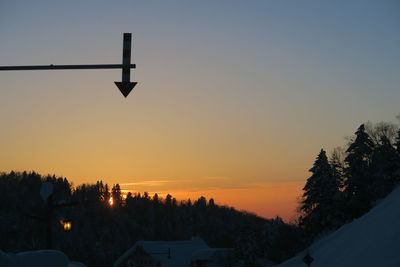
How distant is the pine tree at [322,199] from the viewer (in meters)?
56.2

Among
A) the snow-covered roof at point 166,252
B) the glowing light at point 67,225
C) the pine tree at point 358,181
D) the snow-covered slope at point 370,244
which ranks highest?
the pine tree at point 358,181

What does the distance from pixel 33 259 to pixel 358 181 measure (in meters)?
48.4

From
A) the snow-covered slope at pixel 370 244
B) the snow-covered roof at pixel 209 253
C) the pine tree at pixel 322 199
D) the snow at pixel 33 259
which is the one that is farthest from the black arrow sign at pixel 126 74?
the snow-covered roof at pixel 209 253

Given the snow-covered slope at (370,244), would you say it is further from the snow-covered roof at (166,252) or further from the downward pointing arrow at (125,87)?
the snow-covered roof at (166,252)

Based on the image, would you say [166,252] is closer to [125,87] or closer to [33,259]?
[33,259]

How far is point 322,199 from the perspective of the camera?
56344 millimetres

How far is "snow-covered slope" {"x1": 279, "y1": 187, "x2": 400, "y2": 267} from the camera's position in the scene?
2581cm

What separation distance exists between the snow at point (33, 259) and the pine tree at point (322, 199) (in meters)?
42.1

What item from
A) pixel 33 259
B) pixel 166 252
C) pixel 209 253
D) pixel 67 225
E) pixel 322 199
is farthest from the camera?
pixel 166 252

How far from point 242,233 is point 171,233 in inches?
5290

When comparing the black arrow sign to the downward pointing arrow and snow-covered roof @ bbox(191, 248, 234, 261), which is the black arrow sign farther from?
snow-covered roof @ bbox(191, 248, 234, 261)

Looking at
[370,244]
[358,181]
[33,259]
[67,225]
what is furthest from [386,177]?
[33,259]

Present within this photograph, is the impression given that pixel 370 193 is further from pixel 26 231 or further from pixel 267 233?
pixel 26 231

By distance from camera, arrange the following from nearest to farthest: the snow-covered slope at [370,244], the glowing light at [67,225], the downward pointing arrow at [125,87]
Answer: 1. the downward pointing arrow at [125,87]
2. the glowing light at [67,225]
3. the snow-covered slope at [370,244]
